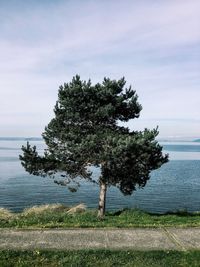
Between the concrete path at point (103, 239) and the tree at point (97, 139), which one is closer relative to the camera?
the concrete path at point (103, 239)

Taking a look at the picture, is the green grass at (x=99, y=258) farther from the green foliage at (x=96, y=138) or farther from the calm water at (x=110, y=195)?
the calm water at (x=110, y=195)

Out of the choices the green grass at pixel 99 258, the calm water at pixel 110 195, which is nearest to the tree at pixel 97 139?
the green grass at pixel 99 258

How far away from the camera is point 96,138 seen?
70.6 feet

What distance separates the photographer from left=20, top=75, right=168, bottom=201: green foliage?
2120cm

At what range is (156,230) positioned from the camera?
508 inches

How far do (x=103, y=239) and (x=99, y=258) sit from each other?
1.59 m

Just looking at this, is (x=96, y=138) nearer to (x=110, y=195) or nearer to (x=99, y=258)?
(x=99, y=258)

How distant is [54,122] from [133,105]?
496 centimetres

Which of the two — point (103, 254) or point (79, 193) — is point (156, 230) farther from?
point (79, 193)

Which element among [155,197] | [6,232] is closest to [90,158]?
[6,232]

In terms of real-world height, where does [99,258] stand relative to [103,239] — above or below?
below

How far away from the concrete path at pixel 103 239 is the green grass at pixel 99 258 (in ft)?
1.51

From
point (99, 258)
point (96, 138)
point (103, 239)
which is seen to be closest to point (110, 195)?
point (96, 138)

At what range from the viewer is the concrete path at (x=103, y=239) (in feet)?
36.1
